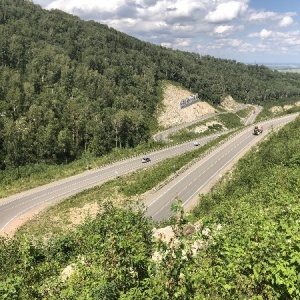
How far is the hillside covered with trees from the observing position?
94.5 meters

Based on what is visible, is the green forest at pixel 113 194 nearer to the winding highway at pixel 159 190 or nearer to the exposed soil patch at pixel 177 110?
the winding highway at pixel 159 190

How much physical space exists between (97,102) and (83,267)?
4698 inches

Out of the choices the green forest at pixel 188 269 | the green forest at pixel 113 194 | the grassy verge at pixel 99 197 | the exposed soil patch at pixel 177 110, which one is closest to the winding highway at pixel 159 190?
the grassy verge at pixel 99 197

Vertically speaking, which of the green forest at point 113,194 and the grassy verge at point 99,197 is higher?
the green forest at point 113,194

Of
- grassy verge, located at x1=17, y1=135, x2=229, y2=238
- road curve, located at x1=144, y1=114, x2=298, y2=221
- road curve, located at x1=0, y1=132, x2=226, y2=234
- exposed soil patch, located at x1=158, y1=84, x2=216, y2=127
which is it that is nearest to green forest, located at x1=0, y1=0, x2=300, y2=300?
grassy verge, located at x1=17, y1=135, x2=229, y2=238

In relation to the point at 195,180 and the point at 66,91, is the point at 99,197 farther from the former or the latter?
the point at 66,91

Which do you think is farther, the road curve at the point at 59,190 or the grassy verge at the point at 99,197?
the road curve at the point at 59,190

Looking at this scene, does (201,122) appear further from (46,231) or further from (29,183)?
(46,231)

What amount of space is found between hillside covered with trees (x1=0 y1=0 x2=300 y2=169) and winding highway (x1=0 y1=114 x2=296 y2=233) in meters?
21.6

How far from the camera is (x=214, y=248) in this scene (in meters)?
11.6

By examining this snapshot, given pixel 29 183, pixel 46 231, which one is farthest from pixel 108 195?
pixel 29 183

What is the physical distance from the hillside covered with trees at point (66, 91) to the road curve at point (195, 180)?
4191 centimetres

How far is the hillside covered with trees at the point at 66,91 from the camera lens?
94.5 metres


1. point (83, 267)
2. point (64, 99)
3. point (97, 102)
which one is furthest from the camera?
point (97, 102)
